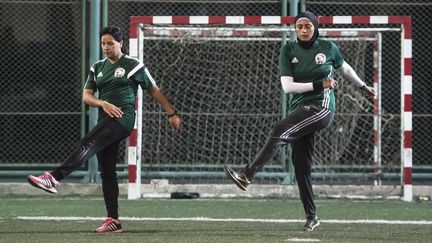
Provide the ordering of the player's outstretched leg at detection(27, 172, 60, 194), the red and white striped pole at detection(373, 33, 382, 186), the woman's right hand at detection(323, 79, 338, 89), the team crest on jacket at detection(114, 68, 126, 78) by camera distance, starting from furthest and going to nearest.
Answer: the red and white striped pole at detection(373, 33, 382, 186), the team crest on jacket at detection(114, 68, 126, 78), the woman's right hand at detection(323, 79, 338, 89), the player's outstretched leg at detection(27, 172, 60, 194)

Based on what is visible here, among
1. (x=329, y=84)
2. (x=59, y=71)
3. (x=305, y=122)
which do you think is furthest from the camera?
(x=59, y=71)

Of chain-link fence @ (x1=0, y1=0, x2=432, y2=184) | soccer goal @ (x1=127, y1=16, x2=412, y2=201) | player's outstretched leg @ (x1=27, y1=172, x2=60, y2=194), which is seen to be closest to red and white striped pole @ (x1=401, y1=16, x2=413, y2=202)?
soccer goal @ (x1=127, y1=16, x2=412, y2=201)

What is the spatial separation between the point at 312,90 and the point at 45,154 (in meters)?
7.64

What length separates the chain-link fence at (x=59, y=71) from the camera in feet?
55.4

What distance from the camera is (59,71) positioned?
55.8ft

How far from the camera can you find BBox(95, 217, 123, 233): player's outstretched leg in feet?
33.4

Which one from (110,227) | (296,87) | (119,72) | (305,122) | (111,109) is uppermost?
(119,72)

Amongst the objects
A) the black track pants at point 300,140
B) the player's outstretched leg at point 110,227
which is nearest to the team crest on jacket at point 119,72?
the player's outstretched leg at point 110,227

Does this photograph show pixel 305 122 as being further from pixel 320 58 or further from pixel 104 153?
pixel 104 153

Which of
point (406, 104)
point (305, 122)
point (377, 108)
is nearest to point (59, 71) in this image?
point (377, 108)

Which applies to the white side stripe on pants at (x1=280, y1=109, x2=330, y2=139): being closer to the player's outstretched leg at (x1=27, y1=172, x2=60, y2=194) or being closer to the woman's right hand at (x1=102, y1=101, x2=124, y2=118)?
the woman's right hand at (x1=102, y1=101, x2=124, y2=118)

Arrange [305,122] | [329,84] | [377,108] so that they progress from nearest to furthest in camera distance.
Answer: [329,84]
[305,122]
[377,108]

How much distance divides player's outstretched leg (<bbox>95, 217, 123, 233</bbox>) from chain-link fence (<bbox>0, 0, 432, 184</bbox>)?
21.9 feet

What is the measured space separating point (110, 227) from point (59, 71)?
7132 mm
